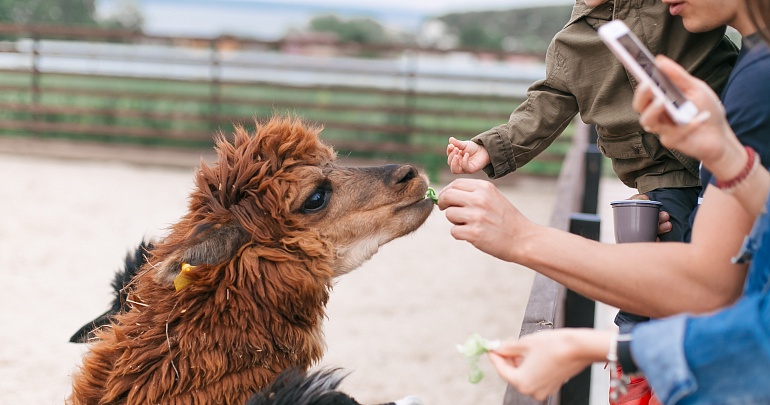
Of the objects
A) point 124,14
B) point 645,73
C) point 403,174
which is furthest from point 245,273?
point 124,14

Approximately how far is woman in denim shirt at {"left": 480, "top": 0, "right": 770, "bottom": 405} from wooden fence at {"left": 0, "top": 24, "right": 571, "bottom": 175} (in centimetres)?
1216

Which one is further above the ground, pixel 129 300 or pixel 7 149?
pixel 129 300

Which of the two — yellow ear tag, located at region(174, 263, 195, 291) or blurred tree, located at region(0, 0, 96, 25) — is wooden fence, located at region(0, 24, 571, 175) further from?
yellow ear tag, located at region(174, 263, 195, 291)

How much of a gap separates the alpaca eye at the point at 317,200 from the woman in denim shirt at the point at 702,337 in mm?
1273

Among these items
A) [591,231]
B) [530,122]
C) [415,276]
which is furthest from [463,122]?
[530,122]

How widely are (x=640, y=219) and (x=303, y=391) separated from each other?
3.23 feet

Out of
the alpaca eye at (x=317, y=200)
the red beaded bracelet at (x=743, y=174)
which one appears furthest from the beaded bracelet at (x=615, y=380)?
the alpaca eye at (x=317, y=200)

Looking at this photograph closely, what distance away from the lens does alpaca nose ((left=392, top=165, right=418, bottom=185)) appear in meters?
2.85

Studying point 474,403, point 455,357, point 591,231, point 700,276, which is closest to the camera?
point 700,276

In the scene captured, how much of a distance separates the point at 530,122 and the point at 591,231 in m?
1.58

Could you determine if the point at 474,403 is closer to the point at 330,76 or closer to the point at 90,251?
the point at 90,251

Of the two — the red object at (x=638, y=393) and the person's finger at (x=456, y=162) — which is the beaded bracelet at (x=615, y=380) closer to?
the red object at (x=638, y=393)

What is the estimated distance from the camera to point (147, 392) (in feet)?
7.37

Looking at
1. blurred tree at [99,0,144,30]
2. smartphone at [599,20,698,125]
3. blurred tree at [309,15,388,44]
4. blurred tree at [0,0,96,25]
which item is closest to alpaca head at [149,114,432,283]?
smartphone at [599,20,698,125]
